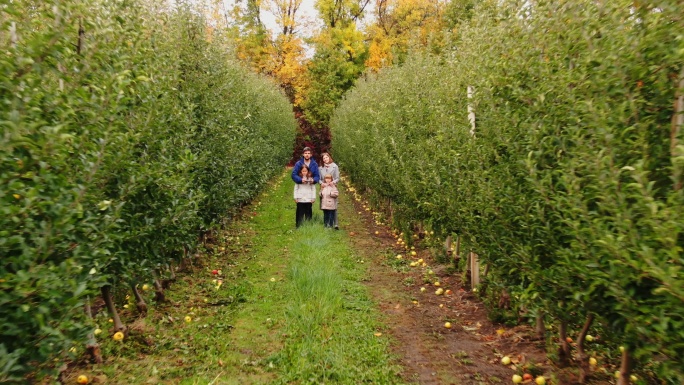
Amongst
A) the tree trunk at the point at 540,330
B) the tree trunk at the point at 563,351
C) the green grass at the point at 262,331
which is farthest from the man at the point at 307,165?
the tree trunk at the point at 563,351

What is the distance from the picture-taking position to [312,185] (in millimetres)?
10852

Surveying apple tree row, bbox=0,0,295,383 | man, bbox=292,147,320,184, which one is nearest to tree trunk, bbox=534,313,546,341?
apple tree row, bbox=0,0,295,383

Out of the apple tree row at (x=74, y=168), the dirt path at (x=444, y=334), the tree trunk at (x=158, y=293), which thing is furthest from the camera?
the tree trunk at (x=158, y=293)

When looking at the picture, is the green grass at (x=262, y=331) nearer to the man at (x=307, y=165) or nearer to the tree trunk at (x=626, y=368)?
the tree trunk at (x=626, y=368)

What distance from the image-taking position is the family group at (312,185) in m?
10.7

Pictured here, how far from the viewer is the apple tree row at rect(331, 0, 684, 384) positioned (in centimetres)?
262

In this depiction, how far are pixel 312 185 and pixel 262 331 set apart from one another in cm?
580

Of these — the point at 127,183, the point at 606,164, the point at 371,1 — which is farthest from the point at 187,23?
the point at 371,1

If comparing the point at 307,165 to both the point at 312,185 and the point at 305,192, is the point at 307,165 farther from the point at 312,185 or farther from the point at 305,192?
the point at 305,192

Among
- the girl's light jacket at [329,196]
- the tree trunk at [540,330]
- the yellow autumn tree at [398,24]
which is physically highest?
the yellow autumn tree at [398,24]

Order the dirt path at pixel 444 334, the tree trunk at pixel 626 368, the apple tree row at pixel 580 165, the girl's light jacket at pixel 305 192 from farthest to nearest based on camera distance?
the girl's light jacket at pixel 305 192 < the dirt path at pixel 444 334 < the tree trunk at pixel 626 368 < the apple tree row at pixel 580 165

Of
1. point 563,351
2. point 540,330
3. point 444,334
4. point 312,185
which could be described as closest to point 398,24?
point 312,185

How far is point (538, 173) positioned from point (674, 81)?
1382 millimetres

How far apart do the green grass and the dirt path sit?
0.28 m
